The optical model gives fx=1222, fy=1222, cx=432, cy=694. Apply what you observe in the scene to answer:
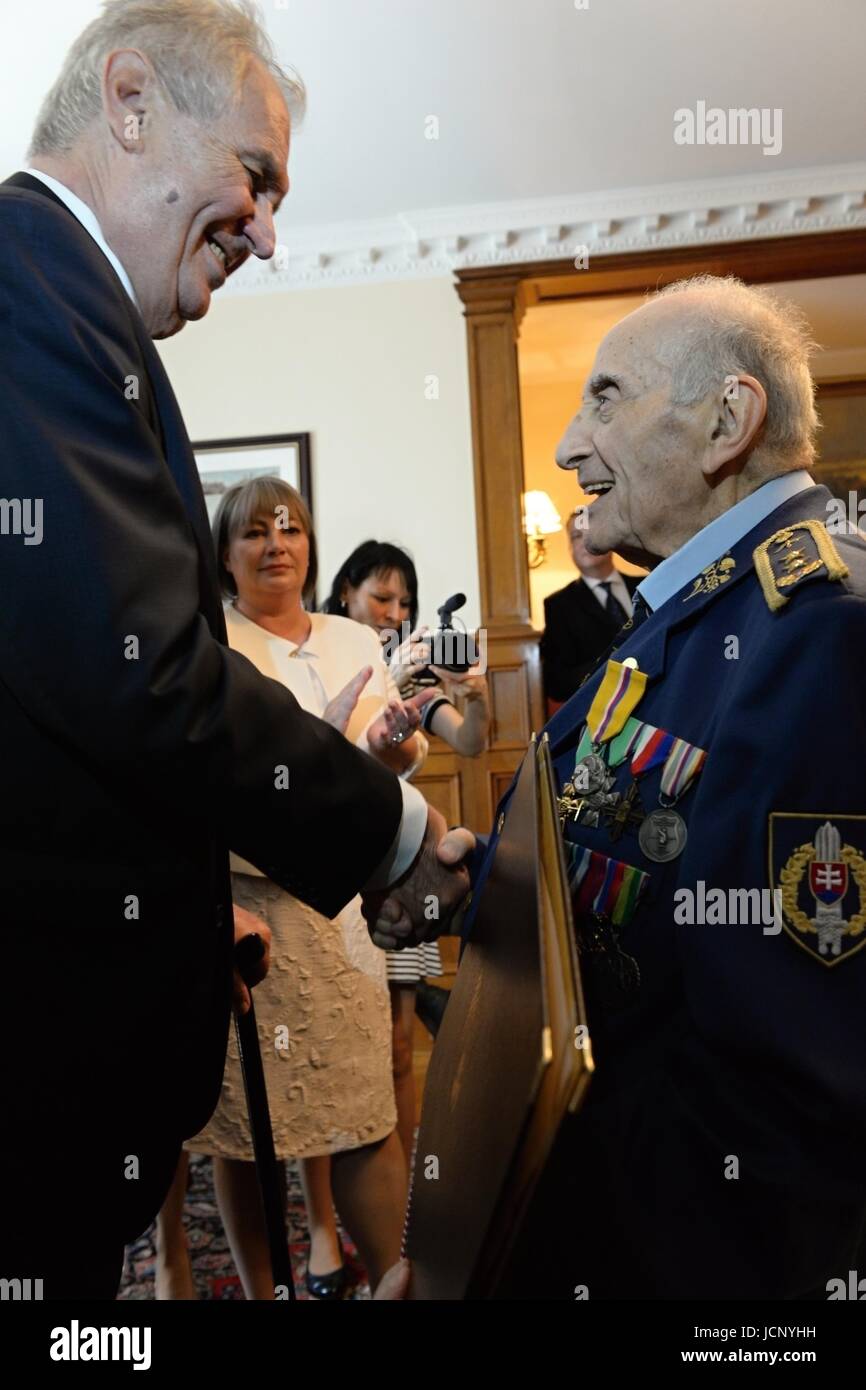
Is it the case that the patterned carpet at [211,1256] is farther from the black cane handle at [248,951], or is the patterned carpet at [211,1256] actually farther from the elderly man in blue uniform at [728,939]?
the elderly man in blue uniform at [728,939]

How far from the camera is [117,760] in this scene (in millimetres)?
1093

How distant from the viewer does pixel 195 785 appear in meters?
1.14

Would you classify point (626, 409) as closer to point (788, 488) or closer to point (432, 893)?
point (788, 488)

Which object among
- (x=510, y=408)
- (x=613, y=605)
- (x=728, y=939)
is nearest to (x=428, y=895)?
(x=728, y=939)

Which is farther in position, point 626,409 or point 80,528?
point 626,409

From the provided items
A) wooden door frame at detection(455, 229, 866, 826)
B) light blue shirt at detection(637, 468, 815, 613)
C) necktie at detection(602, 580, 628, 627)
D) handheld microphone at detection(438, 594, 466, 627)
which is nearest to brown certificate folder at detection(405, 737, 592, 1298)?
light blue shirt at detection(637, 468, 815, 613)

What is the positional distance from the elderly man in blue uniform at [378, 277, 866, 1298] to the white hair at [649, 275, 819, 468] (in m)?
0.12

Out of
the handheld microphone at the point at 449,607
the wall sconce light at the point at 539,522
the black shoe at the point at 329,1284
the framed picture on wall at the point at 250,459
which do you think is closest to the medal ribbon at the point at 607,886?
the handheld microphone at the point at 449,607

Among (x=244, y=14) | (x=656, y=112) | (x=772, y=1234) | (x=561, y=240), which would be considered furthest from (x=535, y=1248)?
(x=561, y=240)

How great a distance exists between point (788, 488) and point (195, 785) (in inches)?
32.5

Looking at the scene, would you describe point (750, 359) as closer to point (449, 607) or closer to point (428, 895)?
point (428, 895)

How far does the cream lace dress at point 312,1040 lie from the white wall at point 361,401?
4.08 m

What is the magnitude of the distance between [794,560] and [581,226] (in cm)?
578

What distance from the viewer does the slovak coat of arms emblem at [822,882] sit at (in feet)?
3.67
